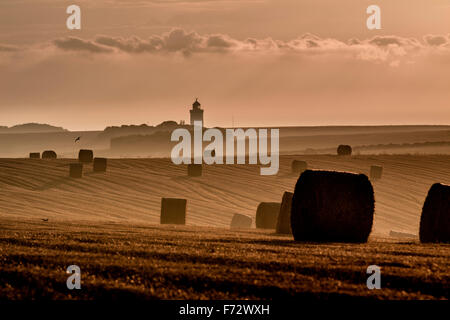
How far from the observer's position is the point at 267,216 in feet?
83.9

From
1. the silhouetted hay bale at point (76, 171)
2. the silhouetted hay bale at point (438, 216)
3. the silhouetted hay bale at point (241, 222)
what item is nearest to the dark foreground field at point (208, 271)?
the silhouetted hay bale at point (438, 216)

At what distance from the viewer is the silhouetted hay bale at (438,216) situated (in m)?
15.9

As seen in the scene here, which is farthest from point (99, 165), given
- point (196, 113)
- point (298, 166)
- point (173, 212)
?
point (196, 113)

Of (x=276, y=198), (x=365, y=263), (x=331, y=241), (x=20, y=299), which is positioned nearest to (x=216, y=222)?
(x=276, y=198)

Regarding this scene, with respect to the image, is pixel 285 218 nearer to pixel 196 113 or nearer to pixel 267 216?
pixel 267 216

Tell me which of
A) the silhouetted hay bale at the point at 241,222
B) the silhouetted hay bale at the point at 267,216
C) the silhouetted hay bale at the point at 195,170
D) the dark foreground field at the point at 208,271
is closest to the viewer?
the dark foreground field at the point at 208,271

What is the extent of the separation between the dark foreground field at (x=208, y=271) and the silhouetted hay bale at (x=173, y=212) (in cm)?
1447

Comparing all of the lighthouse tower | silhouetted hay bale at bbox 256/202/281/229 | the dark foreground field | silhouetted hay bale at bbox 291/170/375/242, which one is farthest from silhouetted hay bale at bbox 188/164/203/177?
the lighthouse tower

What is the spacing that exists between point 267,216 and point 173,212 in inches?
142

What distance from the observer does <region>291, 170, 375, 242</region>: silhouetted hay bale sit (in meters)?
14.9

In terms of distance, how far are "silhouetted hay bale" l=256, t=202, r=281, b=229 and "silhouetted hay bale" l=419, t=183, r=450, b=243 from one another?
9.63 metres

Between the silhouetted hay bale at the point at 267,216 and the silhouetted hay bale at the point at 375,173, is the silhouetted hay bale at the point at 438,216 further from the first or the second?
the silhouetted hay bale at the point at 375,173
